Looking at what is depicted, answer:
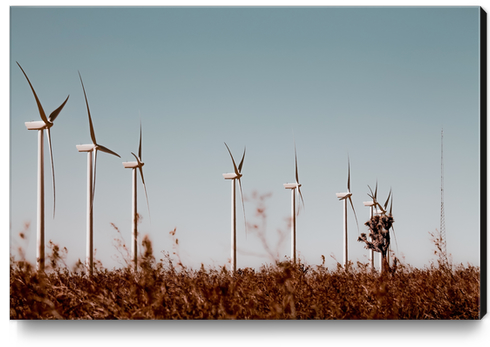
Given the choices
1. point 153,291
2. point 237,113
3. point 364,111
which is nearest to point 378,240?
point 364,111

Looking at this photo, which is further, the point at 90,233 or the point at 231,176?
the point at 231,176

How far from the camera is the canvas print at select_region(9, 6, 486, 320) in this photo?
544 centimetres

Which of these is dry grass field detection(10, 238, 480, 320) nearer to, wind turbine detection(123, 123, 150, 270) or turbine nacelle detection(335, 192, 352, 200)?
wind turbine detection(123, 123, 150, 270)

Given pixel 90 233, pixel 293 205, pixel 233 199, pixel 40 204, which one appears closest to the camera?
pixel 40 204

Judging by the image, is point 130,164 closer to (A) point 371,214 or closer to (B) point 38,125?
(B) point 38,125

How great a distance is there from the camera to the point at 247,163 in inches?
225

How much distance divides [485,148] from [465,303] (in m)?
1.74

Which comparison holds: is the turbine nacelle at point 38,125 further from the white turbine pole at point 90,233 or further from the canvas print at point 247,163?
the white turbine pole at point 90,233

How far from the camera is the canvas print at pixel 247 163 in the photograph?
5.44 metres

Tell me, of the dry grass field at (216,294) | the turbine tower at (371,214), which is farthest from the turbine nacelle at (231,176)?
the turbine tower at (371,214)

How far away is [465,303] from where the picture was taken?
18.0 ft

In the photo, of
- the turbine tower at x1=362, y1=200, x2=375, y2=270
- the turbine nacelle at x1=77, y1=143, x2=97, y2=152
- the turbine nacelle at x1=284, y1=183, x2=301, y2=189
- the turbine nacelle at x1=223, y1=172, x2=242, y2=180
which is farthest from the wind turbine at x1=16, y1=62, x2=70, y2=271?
the turbine tower at x1=362, y1=200, x2=375, y2=270

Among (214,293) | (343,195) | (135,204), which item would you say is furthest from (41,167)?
(343,195)

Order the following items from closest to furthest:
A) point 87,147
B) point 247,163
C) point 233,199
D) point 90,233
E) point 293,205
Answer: point 90,233
point 87,147
point 247,163
point 293,205
point 233,199
